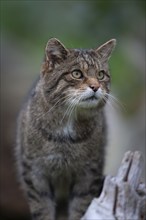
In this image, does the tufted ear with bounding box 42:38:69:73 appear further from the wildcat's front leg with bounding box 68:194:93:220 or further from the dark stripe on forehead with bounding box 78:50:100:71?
the wildcat's front leg with bounding box 68:194:93:220

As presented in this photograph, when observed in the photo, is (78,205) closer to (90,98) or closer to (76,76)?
(90,98)

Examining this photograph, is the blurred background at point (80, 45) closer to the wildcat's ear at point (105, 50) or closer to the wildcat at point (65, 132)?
the wildcat at point (65, 132)

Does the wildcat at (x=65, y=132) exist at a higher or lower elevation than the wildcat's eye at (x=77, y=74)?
lower

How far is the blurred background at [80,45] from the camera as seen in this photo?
9.06 m

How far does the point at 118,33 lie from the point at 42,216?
3.94 m

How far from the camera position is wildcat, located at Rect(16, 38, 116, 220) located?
217 inches

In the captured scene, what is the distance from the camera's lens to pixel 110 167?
28.4 ft

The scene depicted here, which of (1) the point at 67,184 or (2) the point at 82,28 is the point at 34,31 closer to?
(2) the point at 82,28

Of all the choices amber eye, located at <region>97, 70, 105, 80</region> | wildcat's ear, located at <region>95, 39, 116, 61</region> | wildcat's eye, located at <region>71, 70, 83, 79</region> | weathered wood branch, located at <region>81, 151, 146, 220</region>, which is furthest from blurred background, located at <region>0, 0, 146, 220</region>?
weathered wood branch, located at <region>81, 151, 146, 220</region>

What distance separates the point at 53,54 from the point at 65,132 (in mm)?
697

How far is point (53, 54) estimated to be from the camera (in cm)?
561

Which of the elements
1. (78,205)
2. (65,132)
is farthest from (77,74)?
(78,205)

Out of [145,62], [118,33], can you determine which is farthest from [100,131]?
[145,62]

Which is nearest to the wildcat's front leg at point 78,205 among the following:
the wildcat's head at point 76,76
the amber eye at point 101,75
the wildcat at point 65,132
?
the wildcat at point 65,132
